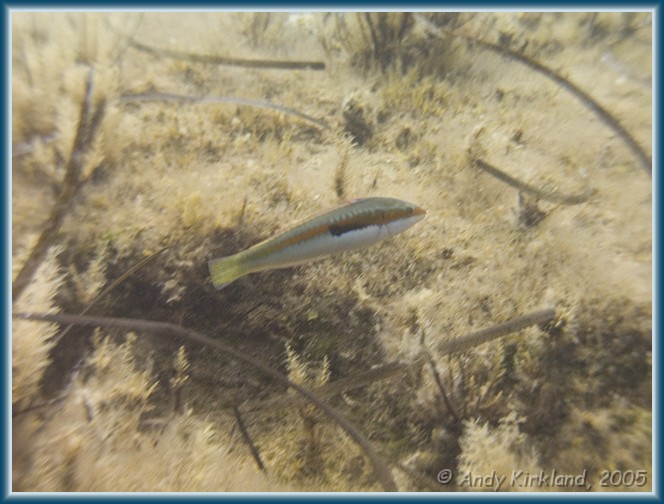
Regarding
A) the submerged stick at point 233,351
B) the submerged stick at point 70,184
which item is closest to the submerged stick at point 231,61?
the submerged stick at point 70,184

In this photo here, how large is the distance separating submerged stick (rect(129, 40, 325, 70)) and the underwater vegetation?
0.13 ft

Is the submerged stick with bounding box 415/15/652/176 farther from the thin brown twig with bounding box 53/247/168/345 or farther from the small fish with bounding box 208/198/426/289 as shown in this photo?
the thin brown twig with bounding box 53/247/168/345

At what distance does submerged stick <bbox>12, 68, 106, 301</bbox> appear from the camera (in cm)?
281

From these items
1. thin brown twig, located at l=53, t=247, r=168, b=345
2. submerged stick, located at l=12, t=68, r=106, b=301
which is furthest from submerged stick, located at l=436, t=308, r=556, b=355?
submerged stick, located at l=12, t=68, r=106, b=301

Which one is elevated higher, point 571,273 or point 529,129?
point 529,129

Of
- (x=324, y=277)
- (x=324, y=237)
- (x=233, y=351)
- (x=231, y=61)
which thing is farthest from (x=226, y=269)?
(x=231, y=61)

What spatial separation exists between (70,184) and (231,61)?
207 cm

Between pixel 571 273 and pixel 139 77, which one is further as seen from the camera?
pixel 139 77

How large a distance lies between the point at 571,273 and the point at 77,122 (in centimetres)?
398

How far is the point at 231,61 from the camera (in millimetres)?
4203

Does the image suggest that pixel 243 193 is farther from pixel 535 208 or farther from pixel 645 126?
pixel 645 126

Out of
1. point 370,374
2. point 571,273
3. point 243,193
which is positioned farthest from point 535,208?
point 243,193

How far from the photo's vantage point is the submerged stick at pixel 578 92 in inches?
130

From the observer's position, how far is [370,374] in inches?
109
